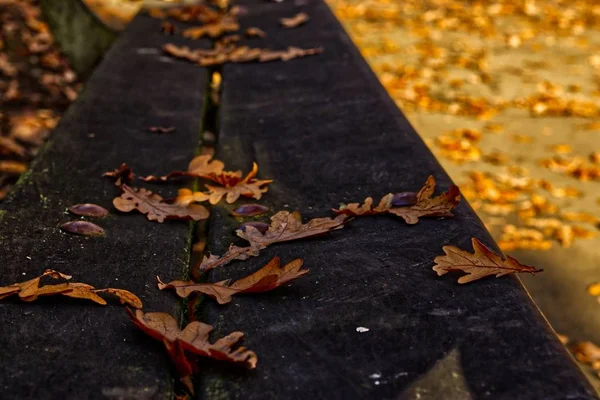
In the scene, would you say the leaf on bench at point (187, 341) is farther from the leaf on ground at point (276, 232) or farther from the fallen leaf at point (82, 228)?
the fallen leaf at point (82, 228)

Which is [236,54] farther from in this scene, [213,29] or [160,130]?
[160,130]

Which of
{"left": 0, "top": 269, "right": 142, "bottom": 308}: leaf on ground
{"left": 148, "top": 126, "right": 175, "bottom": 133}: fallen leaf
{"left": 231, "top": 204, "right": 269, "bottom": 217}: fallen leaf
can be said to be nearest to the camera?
{"left": 0, "top": 269, "right": 142, "bottom": 308}: leaf on ground

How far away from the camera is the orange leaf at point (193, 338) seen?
1.06 meters

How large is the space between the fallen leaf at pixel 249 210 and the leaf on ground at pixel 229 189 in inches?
2.2

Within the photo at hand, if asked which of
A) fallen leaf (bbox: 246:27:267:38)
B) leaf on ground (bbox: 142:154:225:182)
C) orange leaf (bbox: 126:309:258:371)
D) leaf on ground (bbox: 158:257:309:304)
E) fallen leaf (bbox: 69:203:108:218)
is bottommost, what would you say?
fallen leaf (bbox: 246:27:267:38)

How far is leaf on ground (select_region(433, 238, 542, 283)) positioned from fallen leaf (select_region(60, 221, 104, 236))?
698 millimetres

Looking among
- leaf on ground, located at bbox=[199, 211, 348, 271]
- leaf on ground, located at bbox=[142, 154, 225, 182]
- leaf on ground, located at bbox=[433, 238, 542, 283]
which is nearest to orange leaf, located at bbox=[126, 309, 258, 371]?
leaf on ground, located at bbox=[199, 211, 348, 271]

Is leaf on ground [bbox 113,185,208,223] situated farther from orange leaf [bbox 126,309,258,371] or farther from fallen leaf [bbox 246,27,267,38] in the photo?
fallen leaf [bbox 246,27,267,38]

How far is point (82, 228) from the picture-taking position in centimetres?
153

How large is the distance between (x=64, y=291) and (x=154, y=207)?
45 cm

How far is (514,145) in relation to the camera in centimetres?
418

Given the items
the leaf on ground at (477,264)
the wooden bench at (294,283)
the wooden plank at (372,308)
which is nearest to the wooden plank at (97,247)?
the wooden bench at (294,283)

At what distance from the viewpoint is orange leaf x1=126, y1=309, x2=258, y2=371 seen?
1.06 metres

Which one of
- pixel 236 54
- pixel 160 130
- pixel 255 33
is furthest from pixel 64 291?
pixel 255 33
